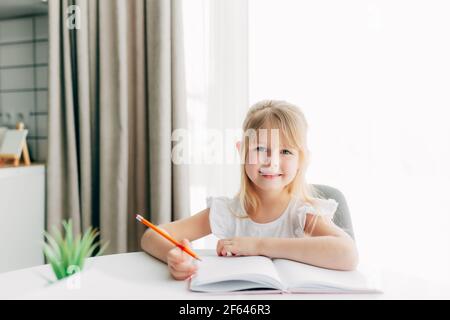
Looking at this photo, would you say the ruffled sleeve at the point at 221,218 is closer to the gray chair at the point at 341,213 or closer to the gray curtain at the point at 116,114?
the gray chair at the point at 341,213

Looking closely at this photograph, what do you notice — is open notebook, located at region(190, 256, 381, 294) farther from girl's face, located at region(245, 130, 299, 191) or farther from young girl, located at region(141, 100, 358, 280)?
girl's face, located at region(245, 130, 299, 191)

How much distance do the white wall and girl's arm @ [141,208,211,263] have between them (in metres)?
0.73

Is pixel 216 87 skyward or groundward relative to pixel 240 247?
skyward

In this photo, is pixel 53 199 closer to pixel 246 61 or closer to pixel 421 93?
pixel 246 61

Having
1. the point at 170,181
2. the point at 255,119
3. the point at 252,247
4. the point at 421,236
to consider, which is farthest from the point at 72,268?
the point at 421,236

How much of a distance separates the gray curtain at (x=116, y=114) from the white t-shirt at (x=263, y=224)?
2.34 ft

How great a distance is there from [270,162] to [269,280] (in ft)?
0.97

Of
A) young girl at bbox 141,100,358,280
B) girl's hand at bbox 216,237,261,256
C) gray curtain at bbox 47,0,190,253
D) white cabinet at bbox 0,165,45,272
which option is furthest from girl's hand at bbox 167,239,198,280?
white cabinet at bbox 0,165,45,272

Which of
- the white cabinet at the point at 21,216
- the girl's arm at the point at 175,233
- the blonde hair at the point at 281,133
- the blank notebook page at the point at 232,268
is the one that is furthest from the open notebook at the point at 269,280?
the white cabinet at the point at 21,216

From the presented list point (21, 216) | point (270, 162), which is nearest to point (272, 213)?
point (270, 162)

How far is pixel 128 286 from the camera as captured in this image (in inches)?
28.5

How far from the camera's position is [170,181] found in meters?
1.76

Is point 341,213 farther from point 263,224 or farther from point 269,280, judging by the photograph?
point 269,280

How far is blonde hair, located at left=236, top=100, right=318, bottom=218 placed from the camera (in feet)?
3.07
